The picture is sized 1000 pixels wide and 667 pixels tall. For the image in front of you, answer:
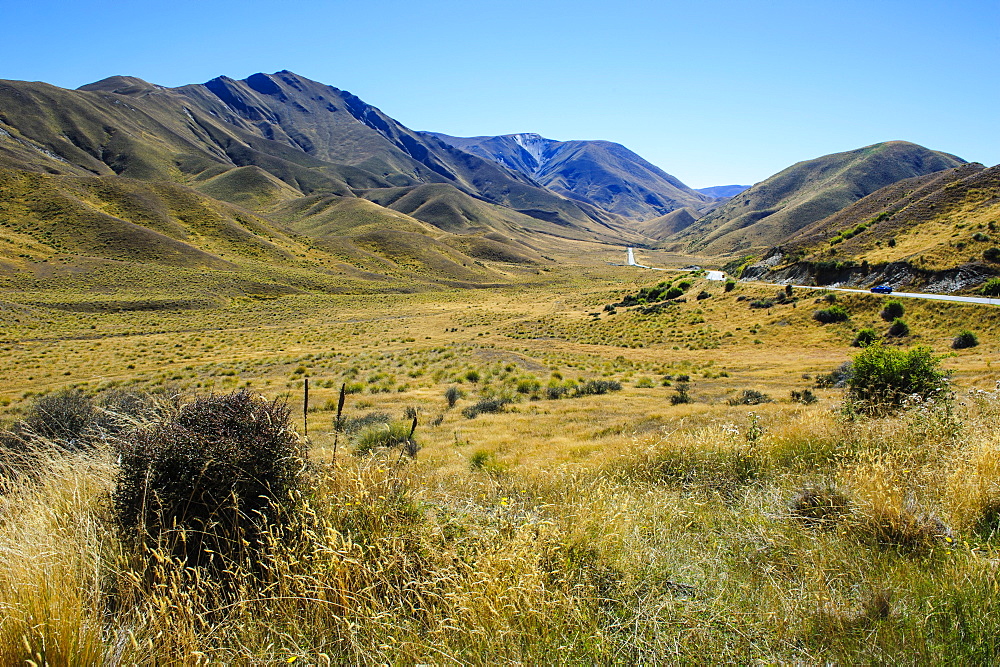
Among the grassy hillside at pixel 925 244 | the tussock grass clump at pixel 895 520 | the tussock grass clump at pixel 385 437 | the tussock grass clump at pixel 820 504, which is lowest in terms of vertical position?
the tussock grass clump at pixel 385 437

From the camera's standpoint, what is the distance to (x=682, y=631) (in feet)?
8.63

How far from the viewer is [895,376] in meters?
8.91

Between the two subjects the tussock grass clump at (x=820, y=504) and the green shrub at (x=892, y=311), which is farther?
the green shrub at (x=892, y=311)

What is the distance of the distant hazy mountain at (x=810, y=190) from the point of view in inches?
5477

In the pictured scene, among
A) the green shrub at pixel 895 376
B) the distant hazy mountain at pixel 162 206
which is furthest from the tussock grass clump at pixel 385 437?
the distant hazy mountain at pixel 162 206

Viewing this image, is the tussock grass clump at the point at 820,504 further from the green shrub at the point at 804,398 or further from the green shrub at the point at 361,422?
the green shrub at the point at 361,422

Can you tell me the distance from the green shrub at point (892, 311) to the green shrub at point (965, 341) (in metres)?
5.70

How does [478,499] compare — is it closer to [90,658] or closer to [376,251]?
[90,658]

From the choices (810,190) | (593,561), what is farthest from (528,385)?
(810,190)

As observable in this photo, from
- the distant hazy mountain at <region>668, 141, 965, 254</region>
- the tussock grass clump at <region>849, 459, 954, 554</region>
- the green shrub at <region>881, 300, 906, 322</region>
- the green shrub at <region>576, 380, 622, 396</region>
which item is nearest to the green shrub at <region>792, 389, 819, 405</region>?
the green shrub at <region>576, 380, 622, 396</region>

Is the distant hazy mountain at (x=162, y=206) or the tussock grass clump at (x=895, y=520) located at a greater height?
the distant hazy mountain at (x=162, y=206)

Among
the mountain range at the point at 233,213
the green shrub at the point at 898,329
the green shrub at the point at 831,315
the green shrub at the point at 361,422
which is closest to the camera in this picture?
the green shrub at the point at 361,422

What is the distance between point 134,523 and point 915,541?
5.82 metres

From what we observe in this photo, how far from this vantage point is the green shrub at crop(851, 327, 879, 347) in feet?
81.4
